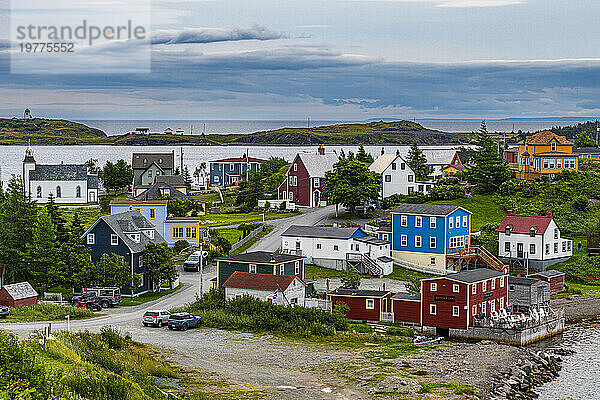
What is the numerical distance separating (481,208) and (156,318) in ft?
134

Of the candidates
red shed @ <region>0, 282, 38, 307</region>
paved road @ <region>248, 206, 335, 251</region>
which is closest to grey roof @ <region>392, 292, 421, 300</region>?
paved road @ <region>248, 206, 335, 251</region>

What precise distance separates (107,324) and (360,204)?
122ft

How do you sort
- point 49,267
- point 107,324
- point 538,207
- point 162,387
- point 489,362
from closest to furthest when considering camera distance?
point 162,387
point 489,362
point 107,324
point 49,267
point 538,207

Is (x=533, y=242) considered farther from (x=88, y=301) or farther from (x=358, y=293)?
(x=88, y=301)

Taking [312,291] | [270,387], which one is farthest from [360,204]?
[270,387]

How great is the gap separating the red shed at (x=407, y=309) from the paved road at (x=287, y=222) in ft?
55.6

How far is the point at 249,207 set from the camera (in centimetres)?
7956

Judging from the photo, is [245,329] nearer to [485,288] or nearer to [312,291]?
[312,291]

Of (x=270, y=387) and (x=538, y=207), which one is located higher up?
(x=538, y=207)

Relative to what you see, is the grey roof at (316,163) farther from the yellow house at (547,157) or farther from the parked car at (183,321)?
the parked car at (183,321)

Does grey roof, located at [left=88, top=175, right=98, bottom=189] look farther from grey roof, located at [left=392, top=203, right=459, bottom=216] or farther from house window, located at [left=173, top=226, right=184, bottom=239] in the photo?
grey roof, located at [left=392, top=203, right=459, bottom=216]

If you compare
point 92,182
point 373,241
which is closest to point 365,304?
point 373,241

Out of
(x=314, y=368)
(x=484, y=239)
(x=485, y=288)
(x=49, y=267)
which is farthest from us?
(x=484, y=239)

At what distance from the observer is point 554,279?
51469 millimetres
